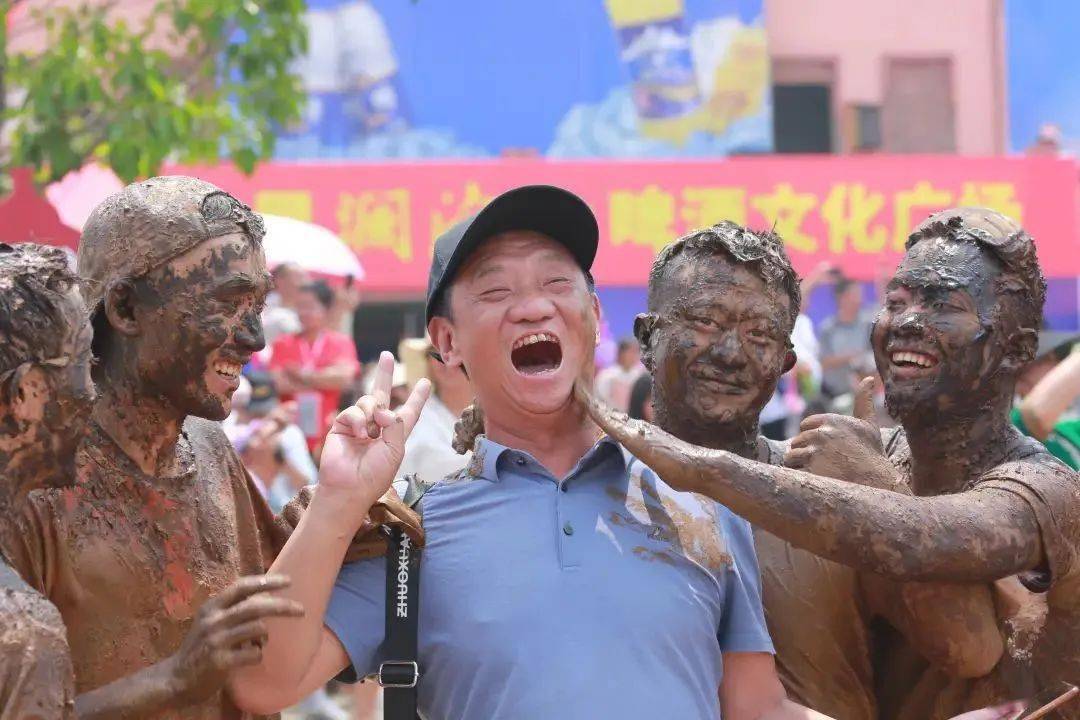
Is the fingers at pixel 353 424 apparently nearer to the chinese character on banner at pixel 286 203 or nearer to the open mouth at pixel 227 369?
the open mouth at pixel 227 369

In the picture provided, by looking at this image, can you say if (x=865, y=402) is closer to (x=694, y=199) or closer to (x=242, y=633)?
(x=242, y=633)

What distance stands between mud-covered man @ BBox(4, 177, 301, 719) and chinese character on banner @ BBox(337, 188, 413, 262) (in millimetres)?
14504

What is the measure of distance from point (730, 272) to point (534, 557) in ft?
3.47

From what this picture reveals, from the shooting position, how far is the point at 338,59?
21.2 meters

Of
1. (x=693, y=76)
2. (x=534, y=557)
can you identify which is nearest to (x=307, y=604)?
(x=534, y=557)

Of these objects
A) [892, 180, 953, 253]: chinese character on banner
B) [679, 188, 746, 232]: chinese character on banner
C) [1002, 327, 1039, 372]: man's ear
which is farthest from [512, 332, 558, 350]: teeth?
[892, 180, 953, 253]: chinese character on banner

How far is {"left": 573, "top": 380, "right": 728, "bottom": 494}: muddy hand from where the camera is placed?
313cm

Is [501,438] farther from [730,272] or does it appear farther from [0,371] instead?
[0,371]

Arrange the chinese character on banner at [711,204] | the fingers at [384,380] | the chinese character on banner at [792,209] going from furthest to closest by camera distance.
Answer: the chinese character on banner at [792,209]
the chinese character on banner at [711,204]
the fingers at [384,380]

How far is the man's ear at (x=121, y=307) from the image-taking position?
324 cm

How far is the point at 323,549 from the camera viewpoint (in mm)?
3004

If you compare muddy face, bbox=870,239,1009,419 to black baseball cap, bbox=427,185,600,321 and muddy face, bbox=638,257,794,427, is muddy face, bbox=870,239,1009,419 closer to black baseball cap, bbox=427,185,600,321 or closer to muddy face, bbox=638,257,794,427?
muddy face, bbox=638,257,794,427

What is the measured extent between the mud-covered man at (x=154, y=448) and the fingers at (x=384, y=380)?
0.93ft

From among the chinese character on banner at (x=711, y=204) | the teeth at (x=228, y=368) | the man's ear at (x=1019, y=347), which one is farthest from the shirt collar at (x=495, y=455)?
the chinese character on banner at (x=711, y=204)
